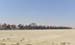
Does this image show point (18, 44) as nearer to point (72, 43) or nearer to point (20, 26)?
point (72, 43)

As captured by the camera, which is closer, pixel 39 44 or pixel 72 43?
pixel 39 44

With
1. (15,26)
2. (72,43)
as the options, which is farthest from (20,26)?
(72,43)

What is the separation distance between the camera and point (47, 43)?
27.6ft

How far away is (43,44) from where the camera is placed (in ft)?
27.0

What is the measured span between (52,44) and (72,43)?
3.81 feet

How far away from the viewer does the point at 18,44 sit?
8.27 meters

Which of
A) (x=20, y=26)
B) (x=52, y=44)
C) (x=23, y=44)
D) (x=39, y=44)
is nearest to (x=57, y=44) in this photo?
(x=52, y=44)

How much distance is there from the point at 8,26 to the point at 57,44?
26733 mm

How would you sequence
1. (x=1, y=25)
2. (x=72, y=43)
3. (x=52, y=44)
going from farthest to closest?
(x=1, y=25)
(x=72, y=43)
(x=52, y=44)

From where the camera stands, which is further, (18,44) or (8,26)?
(8,26)

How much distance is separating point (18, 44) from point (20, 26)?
26128 millimetres

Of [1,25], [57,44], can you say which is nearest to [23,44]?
[57,44]

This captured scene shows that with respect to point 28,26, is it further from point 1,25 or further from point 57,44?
point 57,44

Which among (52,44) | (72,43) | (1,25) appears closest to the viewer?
(52,44)
